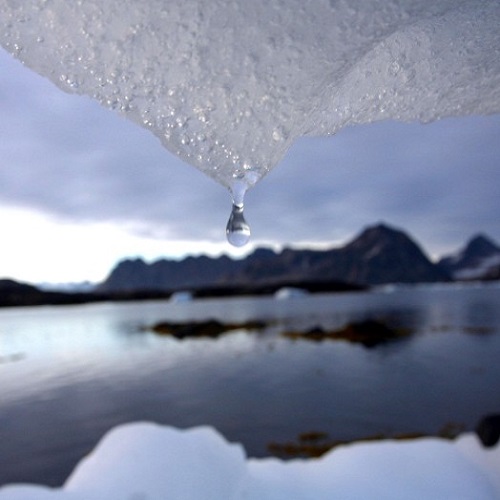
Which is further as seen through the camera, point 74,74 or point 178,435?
point 178,435

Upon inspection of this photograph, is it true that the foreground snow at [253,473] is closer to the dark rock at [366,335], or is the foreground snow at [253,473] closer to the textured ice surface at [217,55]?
the textured ice surface at [217,55]

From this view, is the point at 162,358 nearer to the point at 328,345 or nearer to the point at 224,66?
the point at 328,345

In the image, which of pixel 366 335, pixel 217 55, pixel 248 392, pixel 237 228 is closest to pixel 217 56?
pixel 217 55

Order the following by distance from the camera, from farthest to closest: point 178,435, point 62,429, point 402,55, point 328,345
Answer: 1. point 328,345
2. point 62,429
3. point 178,435
4. point 402,55

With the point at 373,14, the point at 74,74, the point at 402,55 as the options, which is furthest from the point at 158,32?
the point at 402,55

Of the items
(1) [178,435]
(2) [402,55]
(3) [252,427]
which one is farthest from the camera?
(3) [252,427]

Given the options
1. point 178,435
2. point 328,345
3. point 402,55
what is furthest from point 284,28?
point 328,345

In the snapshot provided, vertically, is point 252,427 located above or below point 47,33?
below

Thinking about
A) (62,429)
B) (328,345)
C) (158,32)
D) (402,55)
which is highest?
(402,55)
